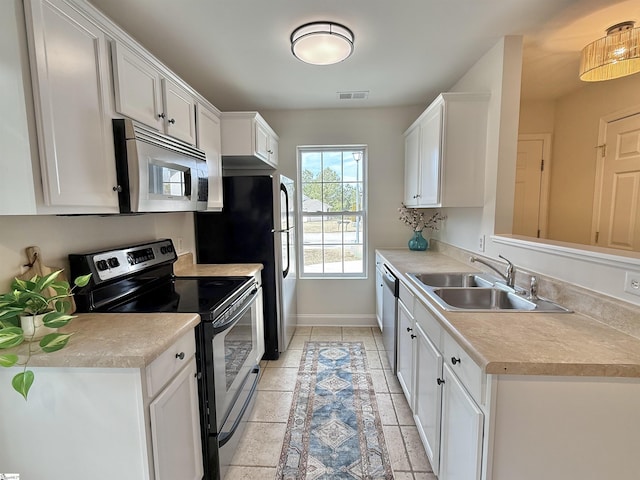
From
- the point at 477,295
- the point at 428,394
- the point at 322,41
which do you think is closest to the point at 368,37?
the point at 322,41

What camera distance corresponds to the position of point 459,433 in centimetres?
121

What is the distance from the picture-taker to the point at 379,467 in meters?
1.69

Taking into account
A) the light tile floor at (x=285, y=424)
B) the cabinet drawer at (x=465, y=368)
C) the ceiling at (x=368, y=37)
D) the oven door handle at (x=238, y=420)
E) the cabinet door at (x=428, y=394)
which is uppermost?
the ceiling at (x=368, y=37)

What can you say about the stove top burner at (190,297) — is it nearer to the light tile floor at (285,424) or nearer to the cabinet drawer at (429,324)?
the light tile floor at (285,424)

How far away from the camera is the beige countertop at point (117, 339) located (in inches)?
40.1

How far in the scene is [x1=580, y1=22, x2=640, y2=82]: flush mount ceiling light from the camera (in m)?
1.72

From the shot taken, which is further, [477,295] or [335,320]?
[335,320]

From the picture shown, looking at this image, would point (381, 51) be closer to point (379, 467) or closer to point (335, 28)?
point (335, 28)

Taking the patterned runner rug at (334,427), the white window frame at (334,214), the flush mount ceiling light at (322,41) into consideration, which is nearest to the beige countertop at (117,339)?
the patterned runner rug at (334,427)

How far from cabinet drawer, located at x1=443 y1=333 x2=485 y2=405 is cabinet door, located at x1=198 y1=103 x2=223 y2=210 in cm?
193

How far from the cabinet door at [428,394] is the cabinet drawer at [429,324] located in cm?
3

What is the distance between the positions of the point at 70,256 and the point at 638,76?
13.8 ft

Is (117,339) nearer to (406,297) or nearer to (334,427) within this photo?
(334,427)

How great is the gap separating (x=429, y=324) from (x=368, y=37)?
1.85 m
